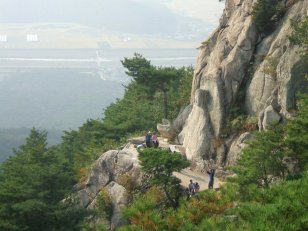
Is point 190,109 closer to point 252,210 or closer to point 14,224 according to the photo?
point 14,224

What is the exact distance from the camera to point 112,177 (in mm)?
24656

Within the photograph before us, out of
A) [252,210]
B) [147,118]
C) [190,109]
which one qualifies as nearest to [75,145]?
[147,118]

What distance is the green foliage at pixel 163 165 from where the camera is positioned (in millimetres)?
19297

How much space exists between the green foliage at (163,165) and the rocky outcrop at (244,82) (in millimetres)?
4074

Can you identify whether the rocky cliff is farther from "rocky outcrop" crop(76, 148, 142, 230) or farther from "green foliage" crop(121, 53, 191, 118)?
"green foliage" crop(121, 53, 191, 118)

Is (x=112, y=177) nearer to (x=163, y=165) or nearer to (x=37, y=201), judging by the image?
(x=37, y=201)

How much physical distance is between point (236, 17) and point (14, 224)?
51.1 ft

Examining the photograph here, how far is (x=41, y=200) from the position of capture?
2042 centimetres

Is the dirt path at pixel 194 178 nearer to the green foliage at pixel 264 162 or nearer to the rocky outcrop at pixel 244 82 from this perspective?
the rocky outcrop at pixel 244 82

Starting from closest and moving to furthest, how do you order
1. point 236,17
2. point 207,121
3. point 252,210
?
point 252,210 → point 207,121 → point 236,17

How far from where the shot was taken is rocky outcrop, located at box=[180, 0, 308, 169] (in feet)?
70.6

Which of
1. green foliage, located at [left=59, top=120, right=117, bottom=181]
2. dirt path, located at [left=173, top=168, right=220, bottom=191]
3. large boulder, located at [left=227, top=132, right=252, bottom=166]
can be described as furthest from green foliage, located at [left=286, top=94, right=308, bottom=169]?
green foliage, located at [left=59, top=120, right=117, bottom=181]

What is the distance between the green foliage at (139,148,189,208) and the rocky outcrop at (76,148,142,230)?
306 centimetres

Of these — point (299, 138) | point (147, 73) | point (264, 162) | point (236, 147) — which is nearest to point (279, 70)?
point (236, 147)
